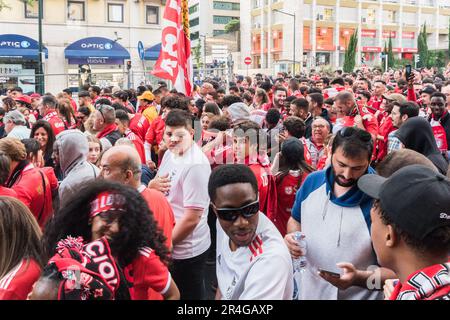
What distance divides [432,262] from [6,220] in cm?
206

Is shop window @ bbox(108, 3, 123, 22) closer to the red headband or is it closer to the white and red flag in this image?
the white and red flag

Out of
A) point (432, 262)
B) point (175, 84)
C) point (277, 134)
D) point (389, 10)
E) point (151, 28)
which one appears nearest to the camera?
point (432, 262)

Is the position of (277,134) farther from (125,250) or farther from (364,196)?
(125,250)

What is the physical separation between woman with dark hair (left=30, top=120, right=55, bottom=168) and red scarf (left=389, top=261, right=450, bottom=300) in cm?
479

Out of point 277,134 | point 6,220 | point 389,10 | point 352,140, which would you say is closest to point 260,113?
point 277,134

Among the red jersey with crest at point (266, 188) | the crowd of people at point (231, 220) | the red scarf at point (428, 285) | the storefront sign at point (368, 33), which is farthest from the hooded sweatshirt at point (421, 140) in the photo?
the storefront sign at point (368, 33)

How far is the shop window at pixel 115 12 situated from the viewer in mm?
28953

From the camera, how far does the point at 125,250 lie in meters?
2.25

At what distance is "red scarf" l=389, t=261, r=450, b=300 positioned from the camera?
1.65 meters

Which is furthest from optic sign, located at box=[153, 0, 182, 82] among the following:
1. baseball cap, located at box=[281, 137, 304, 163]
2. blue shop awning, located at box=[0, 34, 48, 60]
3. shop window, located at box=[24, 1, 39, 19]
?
shop window, located at box=[24, 1, 39, 19]

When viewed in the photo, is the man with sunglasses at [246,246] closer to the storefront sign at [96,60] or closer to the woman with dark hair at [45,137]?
the woman with dark hair at [45,137]

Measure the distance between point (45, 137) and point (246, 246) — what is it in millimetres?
4032

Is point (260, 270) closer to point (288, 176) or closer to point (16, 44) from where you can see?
point (288, 176)

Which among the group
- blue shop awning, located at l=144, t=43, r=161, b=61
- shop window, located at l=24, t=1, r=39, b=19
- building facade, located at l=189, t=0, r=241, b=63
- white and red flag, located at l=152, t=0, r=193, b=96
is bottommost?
white and red flag, located at l=152, t=0, r=193, b=96
